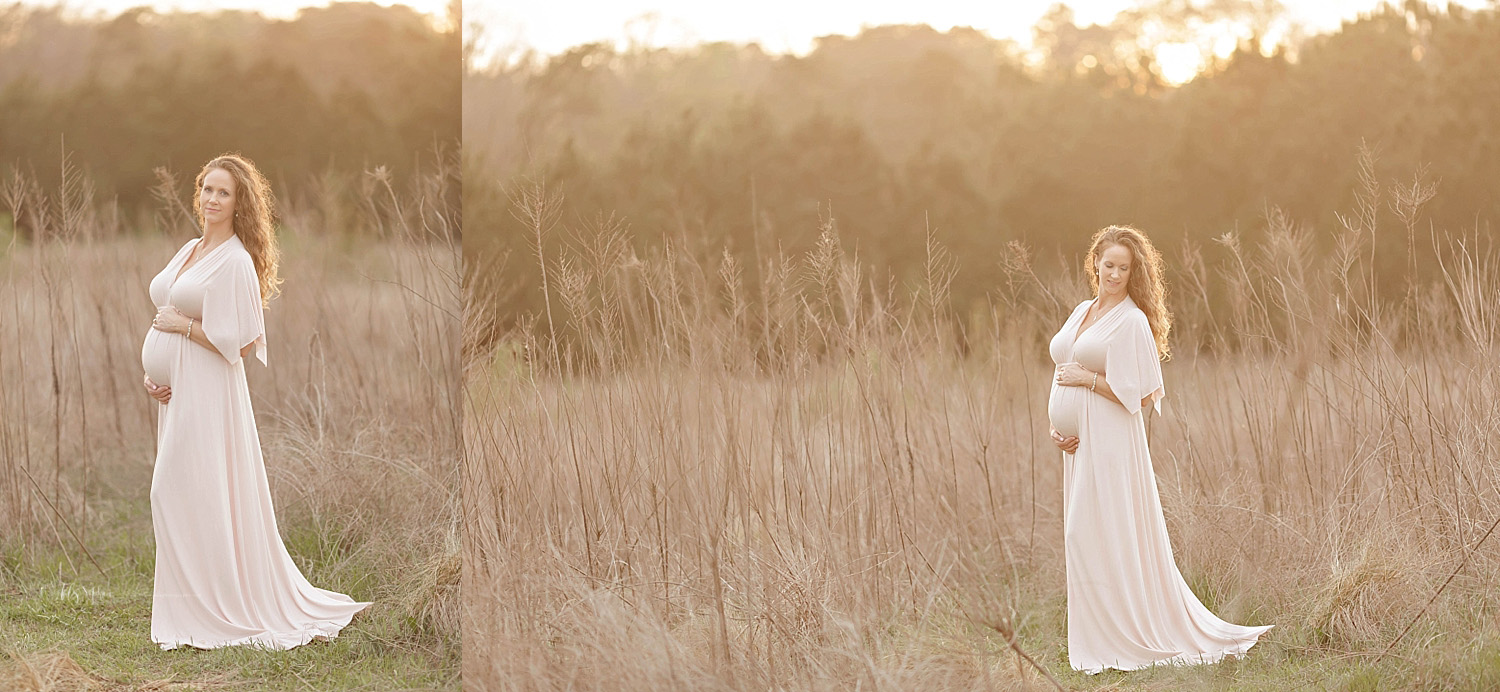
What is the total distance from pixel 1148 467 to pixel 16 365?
541cm

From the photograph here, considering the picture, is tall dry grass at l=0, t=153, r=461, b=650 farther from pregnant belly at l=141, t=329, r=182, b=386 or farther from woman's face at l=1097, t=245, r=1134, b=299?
woman's face at l=1097, t=245, r=1134, b=299

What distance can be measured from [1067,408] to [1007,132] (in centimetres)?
871

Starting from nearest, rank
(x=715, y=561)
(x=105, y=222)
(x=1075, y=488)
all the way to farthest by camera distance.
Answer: (x=715, y=561)
(x=1075, y=488)
(x=105, y=222)

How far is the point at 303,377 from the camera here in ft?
19.3

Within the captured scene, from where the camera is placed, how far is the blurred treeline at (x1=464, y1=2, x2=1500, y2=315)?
955 centimetres

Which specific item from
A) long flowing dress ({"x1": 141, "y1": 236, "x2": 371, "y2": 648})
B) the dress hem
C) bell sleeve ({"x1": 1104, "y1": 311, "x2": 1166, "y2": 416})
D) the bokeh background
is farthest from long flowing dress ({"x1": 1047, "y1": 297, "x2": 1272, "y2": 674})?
long flowing dress ({"x1": 141, "y1": 236, "x2": 371, "y2": 648})

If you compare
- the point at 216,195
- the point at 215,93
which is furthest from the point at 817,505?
the point at 215,93

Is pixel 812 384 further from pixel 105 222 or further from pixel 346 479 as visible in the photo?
pixel 105 222

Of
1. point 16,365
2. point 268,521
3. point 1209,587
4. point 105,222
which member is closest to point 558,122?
point 105,222

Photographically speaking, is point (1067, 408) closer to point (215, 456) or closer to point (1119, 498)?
point (1119, 498)

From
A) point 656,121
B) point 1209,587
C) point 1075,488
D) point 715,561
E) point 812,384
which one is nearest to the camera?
point 715,561

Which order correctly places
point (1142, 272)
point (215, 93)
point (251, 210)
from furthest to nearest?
1. point (215, 93)
2. point (251, 210)
3. point (1142, 272)

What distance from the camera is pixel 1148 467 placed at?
157 inches

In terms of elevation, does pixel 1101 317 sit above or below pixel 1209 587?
above
